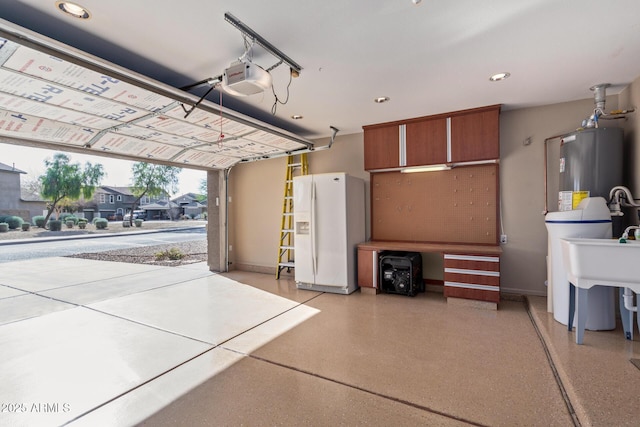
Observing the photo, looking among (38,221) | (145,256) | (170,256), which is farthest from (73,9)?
(38,221)

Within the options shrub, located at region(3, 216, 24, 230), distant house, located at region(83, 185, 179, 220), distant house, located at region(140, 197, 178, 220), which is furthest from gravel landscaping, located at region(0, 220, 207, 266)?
distant house, located at region(140, 197, 178, 220)

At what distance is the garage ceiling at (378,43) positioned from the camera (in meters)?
1.98

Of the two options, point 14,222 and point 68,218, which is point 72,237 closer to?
point 14,222

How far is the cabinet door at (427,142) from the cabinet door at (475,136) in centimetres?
13

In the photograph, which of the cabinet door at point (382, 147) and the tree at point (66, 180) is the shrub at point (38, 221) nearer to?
the tree at point (66, 180)

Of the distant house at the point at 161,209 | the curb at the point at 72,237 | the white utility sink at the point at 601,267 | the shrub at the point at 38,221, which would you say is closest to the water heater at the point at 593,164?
the white utility sink at the point at 601,267

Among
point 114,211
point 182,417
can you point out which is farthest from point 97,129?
point 114,211

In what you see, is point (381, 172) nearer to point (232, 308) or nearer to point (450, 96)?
point (450, 96)

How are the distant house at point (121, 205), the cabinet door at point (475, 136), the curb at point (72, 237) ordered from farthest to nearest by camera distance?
the distant house at point (121, 205), the curb at point (72, 237), the cabinet door at point (475, 136)

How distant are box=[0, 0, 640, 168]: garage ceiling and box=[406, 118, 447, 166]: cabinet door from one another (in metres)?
0.63

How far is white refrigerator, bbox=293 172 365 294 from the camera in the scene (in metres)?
4.54

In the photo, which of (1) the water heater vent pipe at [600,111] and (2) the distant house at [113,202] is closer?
(1) the water heater vent pipe at [600,111]

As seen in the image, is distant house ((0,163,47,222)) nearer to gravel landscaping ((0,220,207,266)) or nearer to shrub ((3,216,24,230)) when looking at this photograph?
shrub ((3,216,24,230))

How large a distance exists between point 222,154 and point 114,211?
1842cm
